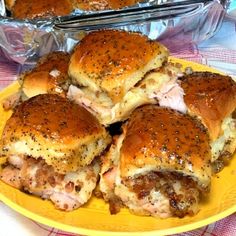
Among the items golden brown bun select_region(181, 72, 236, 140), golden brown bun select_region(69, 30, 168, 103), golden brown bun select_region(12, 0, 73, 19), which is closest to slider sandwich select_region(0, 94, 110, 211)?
golden brown bun select_region(69, 30, 168, 103)

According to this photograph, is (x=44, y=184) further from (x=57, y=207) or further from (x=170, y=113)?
(x=170, y=113)

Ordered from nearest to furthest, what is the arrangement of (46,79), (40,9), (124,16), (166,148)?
(166,148) → (46,79) → (124,16) → (40,9)

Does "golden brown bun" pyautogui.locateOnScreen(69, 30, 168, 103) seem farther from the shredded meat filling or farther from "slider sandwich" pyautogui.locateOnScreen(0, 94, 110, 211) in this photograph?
the shredded meat filling

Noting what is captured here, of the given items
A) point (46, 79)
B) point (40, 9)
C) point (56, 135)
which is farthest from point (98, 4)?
point (56, 135)

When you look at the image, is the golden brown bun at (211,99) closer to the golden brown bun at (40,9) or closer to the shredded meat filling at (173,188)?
the shredded meat filling at (173,188)

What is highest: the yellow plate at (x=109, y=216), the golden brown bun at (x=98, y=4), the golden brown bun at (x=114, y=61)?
the golden brown bun at (x=114, y=61)

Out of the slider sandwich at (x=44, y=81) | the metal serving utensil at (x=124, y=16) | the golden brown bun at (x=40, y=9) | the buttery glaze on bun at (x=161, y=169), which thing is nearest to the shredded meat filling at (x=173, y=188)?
the buttery glaze on bun at (x=161, y=169)

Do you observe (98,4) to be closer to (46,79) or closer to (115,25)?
(115,25)
